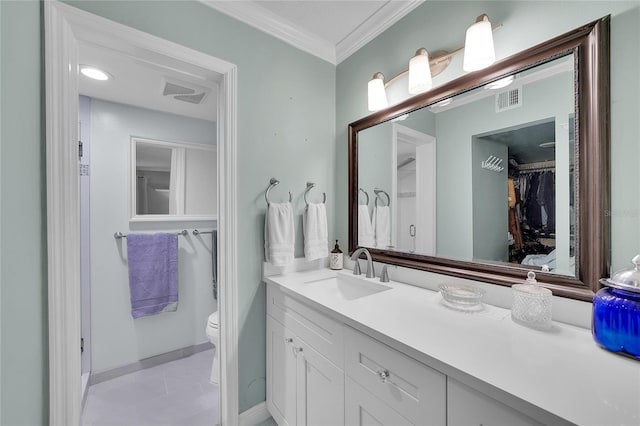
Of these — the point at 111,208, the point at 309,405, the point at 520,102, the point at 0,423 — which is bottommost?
the point at 309,405

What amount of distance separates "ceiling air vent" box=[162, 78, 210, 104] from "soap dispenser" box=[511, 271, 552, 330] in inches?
87.5

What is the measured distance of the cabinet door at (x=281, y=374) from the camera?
1.30 metres

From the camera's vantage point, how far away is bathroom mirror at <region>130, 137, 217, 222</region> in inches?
A: 87.9

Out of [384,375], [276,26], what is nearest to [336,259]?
[384,375]

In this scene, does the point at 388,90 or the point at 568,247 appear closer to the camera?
the point at 568,247

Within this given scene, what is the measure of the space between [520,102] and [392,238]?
0.89 metres

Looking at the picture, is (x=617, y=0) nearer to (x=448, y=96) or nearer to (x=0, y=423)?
(x=448, y=96)

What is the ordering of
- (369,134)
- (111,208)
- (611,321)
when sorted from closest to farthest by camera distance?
(611,321) < (369,134) < (111,208)

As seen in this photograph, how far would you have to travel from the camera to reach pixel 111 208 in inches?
82.4

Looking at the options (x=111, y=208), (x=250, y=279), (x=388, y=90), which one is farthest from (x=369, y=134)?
(x=111, y=208)

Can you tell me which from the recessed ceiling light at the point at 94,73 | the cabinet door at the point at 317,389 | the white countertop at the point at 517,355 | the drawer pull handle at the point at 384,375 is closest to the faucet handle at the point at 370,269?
the white countertop at the point at 517,355

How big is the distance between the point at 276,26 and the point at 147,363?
281cm

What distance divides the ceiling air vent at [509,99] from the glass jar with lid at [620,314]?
0.67 meters

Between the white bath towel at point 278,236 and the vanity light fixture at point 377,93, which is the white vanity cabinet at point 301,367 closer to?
the white bath towel at point 278,236
